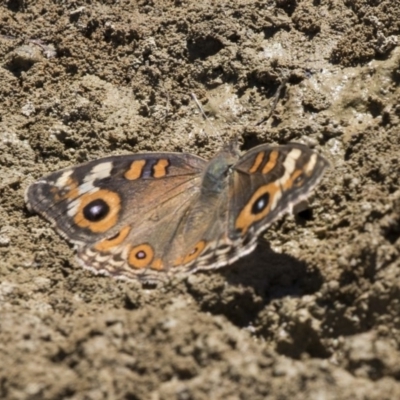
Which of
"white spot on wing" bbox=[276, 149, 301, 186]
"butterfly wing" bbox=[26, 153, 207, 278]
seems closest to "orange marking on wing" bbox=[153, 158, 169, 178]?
"butterfly wing" bbox=[26, 153, 207, 278]

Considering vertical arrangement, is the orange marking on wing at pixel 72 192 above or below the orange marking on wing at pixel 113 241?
above

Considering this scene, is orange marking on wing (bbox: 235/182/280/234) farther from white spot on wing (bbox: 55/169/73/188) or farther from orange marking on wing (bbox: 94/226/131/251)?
white spot on wing (bbox: 55/169/73/188)

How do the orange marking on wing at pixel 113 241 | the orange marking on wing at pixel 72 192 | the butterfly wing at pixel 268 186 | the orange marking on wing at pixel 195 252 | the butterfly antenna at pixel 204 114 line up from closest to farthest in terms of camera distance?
the butterfly wing at pixel 268 186 < the orange marking on wing at pixel 195 252 < the orange marking on wing at pixel 113 241 < the orange marking on wing at pixel 72 192 < the butterfly antenna at pixel 204 114

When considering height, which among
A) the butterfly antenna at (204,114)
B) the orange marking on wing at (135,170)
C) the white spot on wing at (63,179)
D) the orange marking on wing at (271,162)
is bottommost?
the white spot on wing at (63,179)

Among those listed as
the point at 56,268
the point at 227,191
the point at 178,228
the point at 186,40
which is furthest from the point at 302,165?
the point at 186,40

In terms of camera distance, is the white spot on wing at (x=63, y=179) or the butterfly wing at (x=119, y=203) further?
the white spot on wing at (x=63, y=179)

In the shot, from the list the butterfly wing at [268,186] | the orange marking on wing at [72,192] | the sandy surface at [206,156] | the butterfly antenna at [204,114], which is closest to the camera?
the sandy surface at [206,156]

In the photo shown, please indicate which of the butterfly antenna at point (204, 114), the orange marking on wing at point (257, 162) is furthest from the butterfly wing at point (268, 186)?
the butterfly antenna at point (204, 114)

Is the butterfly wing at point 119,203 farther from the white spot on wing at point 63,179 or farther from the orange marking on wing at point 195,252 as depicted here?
the orange marking on wing at point 195,252
